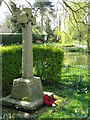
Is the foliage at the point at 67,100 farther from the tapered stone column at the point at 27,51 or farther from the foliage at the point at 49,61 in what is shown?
the tapered stone column at the point at 27,51

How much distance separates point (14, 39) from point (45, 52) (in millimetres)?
19913

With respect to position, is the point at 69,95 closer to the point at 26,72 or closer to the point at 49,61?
the point at 26,72

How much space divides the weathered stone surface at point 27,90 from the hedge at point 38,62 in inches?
44.5

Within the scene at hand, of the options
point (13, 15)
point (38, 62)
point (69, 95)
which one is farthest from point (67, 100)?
point (13, 15)

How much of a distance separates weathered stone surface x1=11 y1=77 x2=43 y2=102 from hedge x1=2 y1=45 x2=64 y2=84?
113 centimetres

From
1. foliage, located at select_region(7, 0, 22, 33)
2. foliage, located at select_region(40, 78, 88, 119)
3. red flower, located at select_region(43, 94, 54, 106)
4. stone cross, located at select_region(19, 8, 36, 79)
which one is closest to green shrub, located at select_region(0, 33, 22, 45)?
foliage, located at select_region(7, 0, 22, 33)

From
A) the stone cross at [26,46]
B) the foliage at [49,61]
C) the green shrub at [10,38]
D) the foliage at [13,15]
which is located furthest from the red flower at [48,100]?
the green shrub at [10,38]

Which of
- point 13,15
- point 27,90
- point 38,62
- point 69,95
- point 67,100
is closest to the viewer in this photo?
point 27,90

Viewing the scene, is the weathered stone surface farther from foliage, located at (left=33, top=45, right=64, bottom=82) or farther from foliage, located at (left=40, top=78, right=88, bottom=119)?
foliage, located at (left=33, top=45, right=64, bottom=82)

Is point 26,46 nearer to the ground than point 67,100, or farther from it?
farther from it

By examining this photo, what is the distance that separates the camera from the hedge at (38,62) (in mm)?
5529

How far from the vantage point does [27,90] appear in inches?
169

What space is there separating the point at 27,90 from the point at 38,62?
2.22m

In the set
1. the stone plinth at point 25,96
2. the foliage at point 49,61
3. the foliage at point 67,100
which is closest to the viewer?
the foliage at point 67,100
